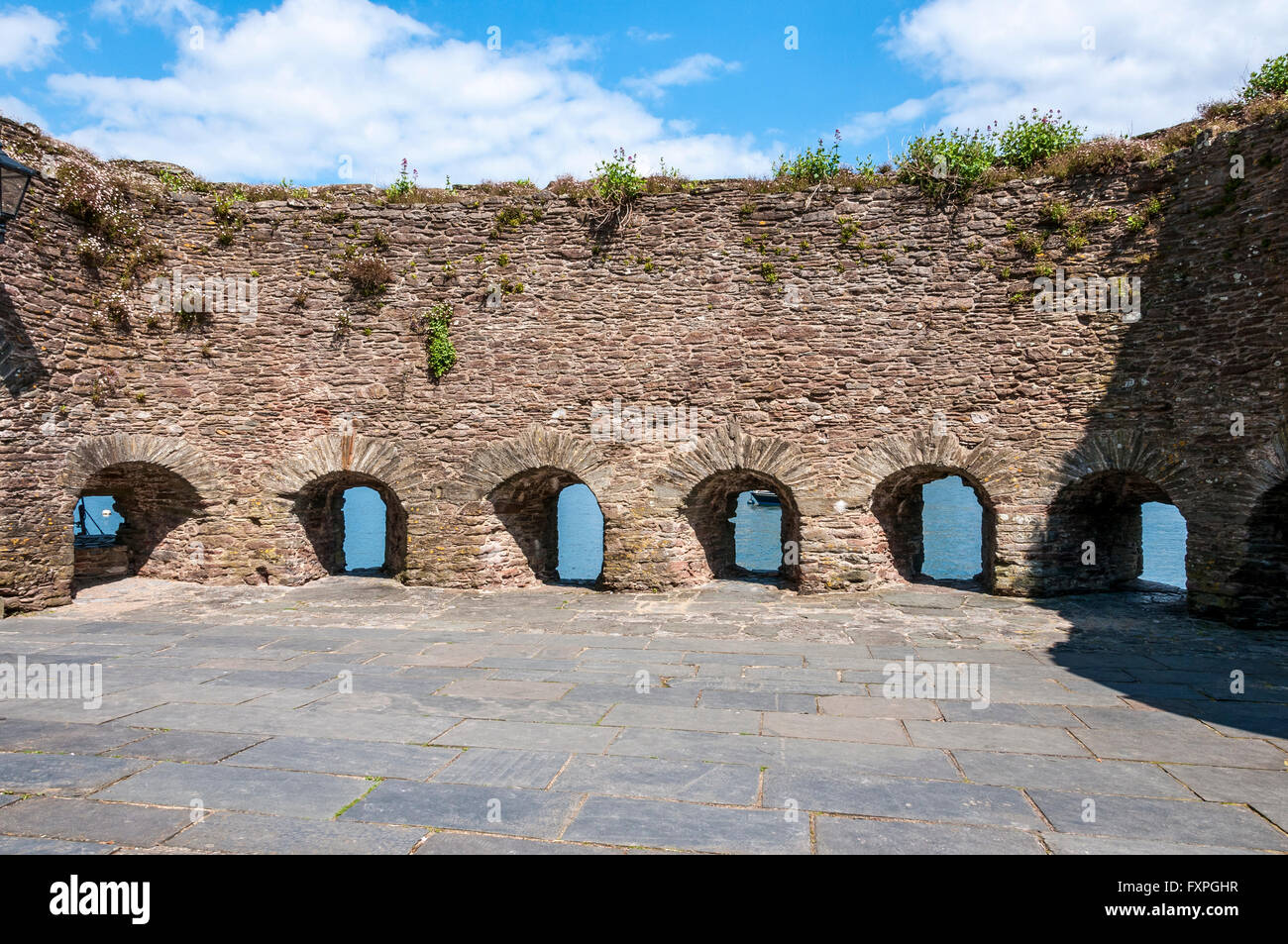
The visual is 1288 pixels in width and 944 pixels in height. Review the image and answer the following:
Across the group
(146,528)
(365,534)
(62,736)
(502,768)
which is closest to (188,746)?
(62,736)

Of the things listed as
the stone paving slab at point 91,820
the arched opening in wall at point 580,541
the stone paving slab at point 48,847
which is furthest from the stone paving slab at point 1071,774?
the arched opening in wall at point 580,541

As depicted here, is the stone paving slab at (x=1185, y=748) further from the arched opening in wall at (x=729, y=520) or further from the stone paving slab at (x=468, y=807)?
the arched opening in wall at (x=729, y=520)

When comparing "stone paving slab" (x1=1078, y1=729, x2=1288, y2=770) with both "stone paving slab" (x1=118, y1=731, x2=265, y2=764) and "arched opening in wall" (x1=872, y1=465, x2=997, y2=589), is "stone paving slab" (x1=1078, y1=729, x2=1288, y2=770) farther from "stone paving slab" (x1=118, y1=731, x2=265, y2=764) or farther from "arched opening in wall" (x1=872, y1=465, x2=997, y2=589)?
"stone paving slab" (x1=118, y1=731, x2=265, y2=764)

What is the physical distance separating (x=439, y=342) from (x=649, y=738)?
799cm

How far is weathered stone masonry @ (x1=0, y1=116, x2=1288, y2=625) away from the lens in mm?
9469

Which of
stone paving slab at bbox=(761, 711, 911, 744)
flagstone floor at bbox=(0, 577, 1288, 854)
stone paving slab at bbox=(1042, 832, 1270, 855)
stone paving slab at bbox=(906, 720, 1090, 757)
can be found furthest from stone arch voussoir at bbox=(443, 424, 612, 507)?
stone paving slab at bbox=(1042, 832, 1270, 855)

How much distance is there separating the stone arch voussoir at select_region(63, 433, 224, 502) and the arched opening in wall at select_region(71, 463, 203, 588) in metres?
0.22

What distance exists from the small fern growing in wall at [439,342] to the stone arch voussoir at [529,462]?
4.75 feet

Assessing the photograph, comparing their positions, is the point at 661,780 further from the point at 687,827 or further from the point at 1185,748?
the point at 1185,748

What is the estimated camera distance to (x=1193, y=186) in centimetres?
930

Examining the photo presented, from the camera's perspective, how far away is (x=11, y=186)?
26.5 feet

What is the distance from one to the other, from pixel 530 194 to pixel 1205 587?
35.7 ft

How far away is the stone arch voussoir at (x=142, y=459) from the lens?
395 inches
